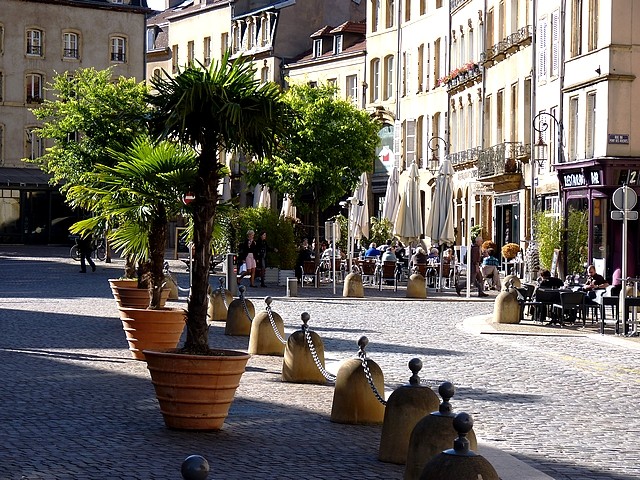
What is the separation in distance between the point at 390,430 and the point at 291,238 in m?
35.2

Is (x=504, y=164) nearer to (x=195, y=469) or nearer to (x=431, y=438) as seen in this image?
(x=431, y=438)

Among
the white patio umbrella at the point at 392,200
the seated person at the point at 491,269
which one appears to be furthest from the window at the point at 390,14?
the seated person at the point at 491,269

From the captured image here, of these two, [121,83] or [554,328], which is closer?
[554,328]

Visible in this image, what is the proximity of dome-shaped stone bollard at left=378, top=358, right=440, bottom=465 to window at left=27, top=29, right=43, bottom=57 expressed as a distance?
7295 centimetres

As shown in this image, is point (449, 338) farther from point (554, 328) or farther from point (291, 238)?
point (291, 238)

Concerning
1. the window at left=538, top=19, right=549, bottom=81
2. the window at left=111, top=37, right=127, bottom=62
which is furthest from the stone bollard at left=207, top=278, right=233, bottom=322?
the window at left=111, top=37, right=127, bottom=62

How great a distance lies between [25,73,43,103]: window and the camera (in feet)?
262

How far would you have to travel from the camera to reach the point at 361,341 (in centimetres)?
1167

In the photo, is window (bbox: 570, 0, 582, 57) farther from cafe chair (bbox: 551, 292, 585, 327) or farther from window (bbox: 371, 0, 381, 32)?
window (bbox: 371, 0, 381, 32)

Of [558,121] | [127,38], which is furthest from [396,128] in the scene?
[558,121]

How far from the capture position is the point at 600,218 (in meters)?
40.8

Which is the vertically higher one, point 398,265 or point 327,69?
point 327,69

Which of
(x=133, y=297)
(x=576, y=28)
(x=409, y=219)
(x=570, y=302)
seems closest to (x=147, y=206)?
(x=133, y=297)

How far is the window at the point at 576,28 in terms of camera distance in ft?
140
